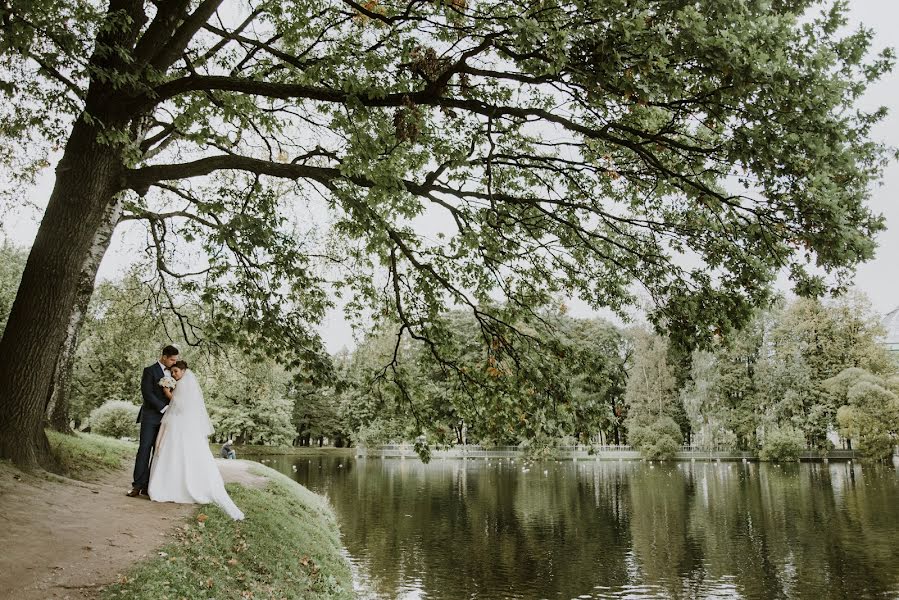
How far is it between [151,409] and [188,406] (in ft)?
2.23

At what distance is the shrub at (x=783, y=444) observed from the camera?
5597cm

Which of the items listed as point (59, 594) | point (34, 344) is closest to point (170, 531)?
point (59, 594)

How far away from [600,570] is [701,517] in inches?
418

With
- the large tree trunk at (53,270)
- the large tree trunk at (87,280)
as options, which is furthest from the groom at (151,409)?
the large tree trunk at (87,280)

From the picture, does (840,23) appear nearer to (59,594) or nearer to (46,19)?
(46,19)

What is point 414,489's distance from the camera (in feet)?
122

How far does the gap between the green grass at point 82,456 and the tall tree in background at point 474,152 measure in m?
2.59

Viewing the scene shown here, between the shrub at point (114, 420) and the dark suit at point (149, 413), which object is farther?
the shrub at point (114, 420)

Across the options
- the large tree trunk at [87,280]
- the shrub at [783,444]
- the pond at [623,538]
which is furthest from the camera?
the shrub at [783,444]


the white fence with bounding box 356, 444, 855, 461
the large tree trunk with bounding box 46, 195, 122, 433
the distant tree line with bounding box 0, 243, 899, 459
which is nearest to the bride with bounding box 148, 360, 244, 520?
the distant tree line with bounding box 0, 243, 899, 459

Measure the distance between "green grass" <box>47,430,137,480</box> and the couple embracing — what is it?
1.93 meters

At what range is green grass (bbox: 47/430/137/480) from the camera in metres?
12.4

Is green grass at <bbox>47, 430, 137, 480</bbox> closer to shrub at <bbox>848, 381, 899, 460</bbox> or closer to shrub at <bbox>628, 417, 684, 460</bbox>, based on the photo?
shrub at <bbox>628, 417, 684, 460</bbox>

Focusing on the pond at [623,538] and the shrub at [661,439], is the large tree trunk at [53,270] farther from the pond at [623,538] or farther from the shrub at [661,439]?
the shrub at [661,439]
